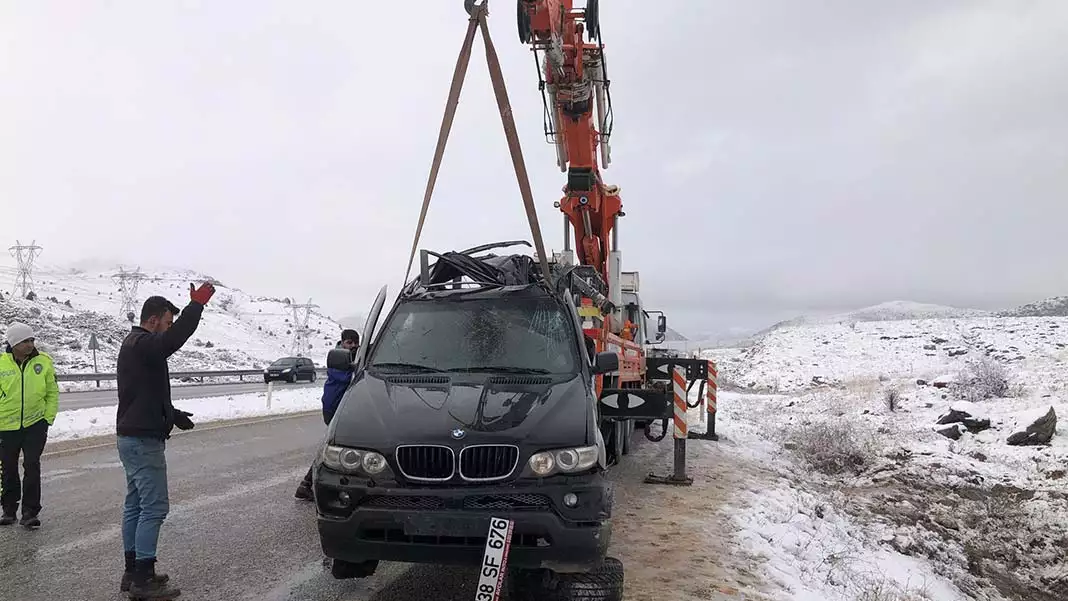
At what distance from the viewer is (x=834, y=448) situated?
11.4 metres

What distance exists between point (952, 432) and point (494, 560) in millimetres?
12694

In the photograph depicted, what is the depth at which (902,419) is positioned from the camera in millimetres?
Answer: 15438

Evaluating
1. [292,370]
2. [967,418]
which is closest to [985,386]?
[967,418]

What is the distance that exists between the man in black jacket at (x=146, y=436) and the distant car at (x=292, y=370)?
32003 mm

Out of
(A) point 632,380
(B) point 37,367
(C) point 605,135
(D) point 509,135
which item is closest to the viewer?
(D) point 509,135

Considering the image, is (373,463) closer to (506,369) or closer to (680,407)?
(506,369)

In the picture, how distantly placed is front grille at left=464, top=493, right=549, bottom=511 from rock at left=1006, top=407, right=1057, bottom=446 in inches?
463

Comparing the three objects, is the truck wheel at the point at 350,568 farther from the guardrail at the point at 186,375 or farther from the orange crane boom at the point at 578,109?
the guardrail at the point at 186,375

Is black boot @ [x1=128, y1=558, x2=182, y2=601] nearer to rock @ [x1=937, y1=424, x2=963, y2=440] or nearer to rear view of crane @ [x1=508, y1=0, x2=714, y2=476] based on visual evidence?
rear view of crane @ [x1=508, y1=0, x2=714, y2=476]

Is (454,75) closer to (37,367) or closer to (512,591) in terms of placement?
(512,591)

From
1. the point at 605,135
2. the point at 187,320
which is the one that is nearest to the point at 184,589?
the point at 187,320

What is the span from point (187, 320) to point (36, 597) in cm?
212

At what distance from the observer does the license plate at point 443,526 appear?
3604 millimetres

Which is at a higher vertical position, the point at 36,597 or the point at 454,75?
the point at 454,75
